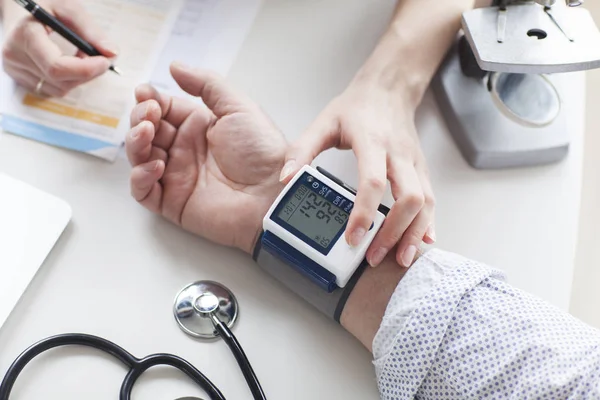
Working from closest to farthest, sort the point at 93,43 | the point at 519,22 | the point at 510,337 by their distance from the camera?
the point at 510,337 < the point at 519,22 < the point at 93,43

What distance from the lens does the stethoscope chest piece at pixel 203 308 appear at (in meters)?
0.64

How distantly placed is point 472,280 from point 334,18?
45cm

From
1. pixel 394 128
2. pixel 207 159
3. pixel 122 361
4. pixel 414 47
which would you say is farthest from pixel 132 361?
pixel 414 47

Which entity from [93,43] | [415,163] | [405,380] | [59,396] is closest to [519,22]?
[415,163]

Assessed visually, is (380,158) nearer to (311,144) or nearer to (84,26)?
(311,144)

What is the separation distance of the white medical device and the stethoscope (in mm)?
82

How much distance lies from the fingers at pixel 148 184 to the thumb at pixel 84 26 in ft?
0.65

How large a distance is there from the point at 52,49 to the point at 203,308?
399mm

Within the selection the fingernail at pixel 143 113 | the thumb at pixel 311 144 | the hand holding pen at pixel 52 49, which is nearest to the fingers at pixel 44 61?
the hand holding pen at pixel 52 49

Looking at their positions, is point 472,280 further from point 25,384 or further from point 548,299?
point 25,384

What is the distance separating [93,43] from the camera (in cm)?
80

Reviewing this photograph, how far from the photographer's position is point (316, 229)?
63cm

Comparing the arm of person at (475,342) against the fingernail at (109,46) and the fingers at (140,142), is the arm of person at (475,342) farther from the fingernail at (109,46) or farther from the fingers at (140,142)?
the fingernail at (109,46)

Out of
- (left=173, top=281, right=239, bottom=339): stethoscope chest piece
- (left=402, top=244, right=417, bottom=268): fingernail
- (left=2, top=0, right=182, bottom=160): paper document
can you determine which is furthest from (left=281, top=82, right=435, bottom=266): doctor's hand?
(left=2, top=0, right=182, bottom=160): paper document
